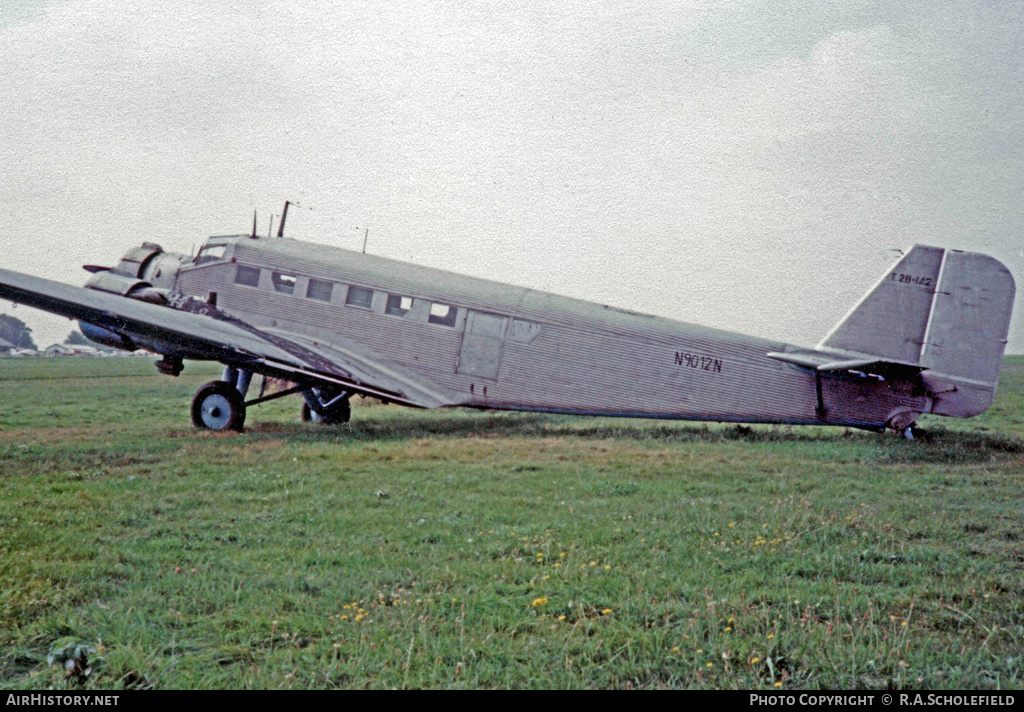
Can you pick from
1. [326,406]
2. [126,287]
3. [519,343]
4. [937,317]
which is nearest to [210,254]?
[126,287]

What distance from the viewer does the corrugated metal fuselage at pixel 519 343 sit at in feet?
41.1

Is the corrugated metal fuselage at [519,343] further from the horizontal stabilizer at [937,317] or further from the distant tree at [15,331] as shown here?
the distant tree at [15,331]

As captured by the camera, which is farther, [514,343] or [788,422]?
[514,343]

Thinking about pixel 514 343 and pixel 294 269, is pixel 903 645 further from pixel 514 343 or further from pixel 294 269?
pixel 294 269

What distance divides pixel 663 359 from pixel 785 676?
386 inches

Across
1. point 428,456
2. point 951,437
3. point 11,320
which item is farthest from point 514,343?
point 11,320

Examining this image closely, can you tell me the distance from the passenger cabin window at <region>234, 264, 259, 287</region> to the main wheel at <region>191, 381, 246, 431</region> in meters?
2.44

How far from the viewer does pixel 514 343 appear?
43.8 ft

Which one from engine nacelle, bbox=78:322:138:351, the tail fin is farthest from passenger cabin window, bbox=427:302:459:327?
the tail fin

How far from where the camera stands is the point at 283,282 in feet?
45.8

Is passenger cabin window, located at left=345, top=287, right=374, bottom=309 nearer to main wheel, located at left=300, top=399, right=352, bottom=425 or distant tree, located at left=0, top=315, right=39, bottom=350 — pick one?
main wheel, located at left=300, top=399, right=352, bottom=425

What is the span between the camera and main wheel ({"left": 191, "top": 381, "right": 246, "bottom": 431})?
12.6 m

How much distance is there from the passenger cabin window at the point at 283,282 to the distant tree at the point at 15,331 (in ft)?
43.2
